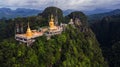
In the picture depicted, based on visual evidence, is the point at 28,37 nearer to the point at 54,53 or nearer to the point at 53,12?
the point at 54,53

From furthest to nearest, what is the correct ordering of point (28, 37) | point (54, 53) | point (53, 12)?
point (53, 12) < point (54, 53) < point (28, 37)

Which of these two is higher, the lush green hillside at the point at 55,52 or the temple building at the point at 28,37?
the temple building at the point at 28,37

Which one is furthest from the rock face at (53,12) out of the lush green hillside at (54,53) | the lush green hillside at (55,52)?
the lush green hillside at (54,53)

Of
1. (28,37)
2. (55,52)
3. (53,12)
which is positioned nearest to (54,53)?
(55,52)

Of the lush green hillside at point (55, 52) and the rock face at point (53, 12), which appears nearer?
the lush green hillside at point (55, 52)

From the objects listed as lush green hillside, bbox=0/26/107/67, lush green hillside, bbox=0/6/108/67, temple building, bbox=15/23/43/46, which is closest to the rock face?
lush green hillside, bbox=0/6/108/67

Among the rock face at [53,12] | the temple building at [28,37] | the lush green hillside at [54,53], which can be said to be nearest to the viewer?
Result: the lush green hillside at [54,53]

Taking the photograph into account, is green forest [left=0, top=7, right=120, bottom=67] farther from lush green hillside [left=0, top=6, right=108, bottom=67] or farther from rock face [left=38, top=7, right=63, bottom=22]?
rock face [left=38, top=7, right=63, bottom=22]

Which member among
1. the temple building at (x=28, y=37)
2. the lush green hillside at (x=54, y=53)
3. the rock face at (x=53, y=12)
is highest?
the rock face at (x=53, y=12)

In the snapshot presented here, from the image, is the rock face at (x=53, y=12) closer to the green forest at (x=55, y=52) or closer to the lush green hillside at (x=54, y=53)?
the green forest at (x=55, y=52)

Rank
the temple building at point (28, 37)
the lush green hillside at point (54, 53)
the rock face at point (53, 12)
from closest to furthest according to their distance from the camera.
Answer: the lush green hillside at point (54, 53)
the temple building at point (28, 37)
the rock face at point (53, 12)

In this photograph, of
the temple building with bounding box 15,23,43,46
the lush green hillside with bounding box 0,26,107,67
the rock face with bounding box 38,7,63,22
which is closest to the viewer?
the lush green hillside with bounding box 0,26,107,67
